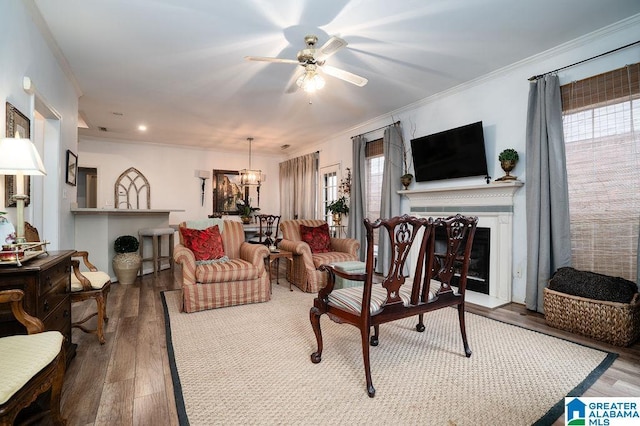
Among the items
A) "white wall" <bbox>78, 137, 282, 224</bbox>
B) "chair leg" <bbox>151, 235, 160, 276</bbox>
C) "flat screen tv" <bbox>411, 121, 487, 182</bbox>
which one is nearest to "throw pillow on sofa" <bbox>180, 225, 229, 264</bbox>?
"chair leg" <bbox>151, 235, 160, 276</bbox>

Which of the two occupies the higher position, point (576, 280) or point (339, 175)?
point (339, 175)

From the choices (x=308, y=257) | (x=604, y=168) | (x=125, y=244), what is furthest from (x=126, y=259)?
(x=604, y=168)

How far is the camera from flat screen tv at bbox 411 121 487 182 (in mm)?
3730

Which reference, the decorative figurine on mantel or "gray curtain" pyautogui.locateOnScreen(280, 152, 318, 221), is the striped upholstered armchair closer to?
the decorative figurine on mantel

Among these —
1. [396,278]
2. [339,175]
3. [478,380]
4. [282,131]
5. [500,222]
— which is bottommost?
[478,380]

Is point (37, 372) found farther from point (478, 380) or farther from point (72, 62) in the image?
point (72, 62)

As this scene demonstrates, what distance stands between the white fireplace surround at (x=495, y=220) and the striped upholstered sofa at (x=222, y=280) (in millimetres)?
2439

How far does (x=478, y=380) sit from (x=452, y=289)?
0.59 metres

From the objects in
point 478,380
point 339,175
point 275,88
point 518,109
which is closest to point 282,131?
point 339,175

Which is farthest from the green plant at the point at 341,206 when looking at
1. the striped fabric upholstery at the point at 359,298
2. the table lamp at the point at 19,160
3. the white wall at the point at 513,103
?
the table lamp at the point at 19,160

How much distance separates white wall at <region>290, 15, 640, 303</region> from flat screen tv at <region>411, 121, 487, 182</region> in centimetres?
12

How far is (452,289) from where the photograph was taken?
2240mm

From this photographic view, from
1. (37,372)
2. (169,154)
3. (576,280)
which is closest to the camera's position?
(37,372)

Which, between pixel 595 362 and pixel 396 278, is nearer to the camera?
pixel 396 278
